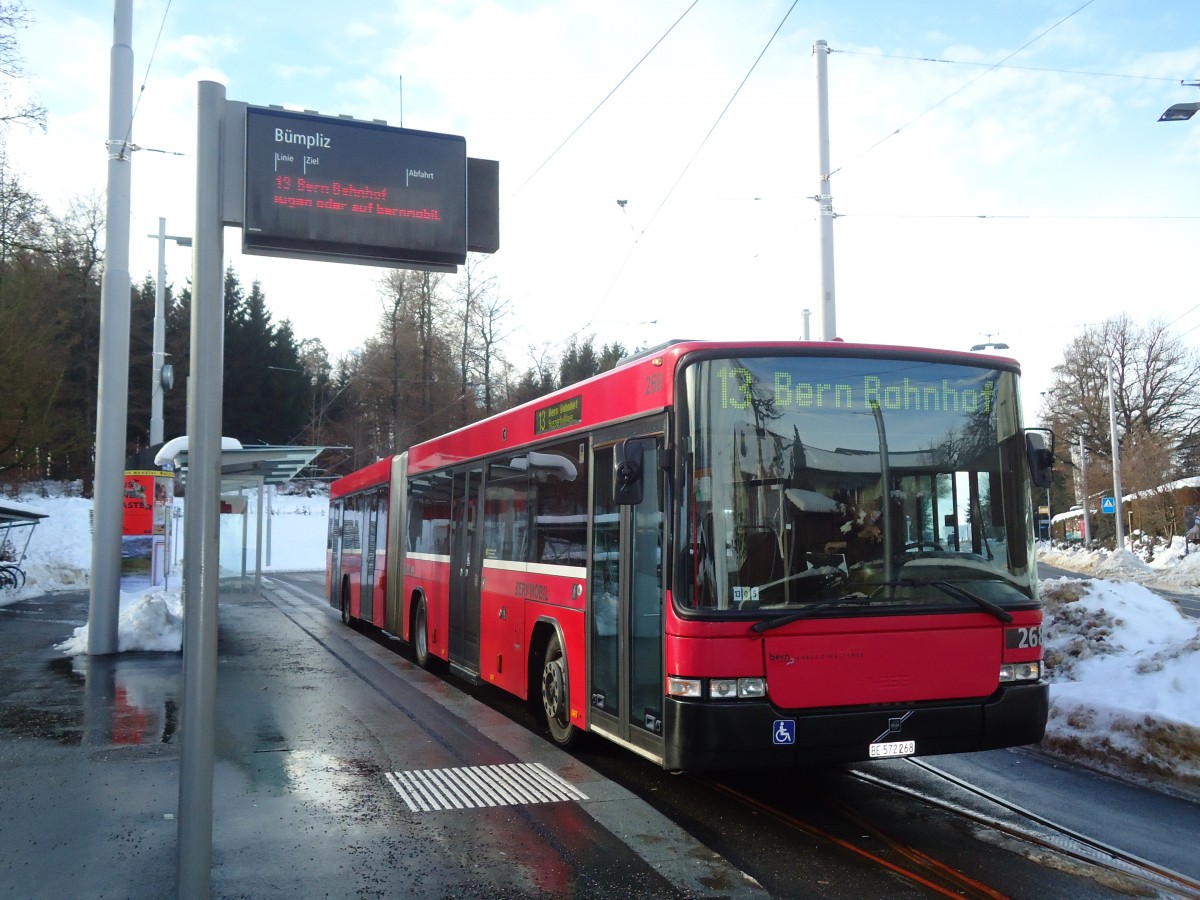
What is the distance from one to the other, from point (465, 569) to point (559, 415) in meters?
3.37

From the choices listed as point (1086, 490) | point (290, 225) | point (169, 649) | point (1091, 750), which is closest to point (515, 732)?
point (1091, 750)

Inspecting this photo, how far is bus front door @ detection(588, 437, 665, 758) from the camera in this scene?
662cm

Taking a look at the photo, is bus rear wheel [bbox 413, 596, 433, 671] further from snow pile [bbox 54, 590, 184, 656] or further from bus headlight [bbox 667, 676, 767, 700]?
bus headlight [bbox 667, 676, 767, 700]

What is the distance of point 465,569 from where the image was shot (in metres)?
11.5

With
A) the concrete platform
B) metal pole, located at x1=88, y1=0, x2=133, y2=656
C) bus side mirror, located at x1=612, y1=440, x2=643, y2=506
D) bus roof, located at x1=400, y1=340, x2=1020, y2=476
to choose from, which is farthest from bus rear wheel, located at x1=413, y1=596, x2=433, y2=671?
bus side mirror, located at x1=612, y1=440, x2=643, y2=506

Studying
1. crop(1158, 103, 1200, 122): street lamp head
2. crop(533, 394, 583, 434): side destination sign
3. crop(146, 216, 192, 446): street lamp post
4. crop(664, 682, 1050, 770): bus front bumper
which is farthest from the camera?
crop(146, 216, 192, 446): street lamp post

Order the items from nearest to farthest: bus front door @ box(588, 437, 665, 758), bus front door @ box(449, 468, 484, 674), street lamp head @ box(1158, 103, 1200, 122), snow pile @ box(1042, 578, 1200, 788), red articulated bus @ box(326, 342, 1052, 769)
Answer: red articulated bus @ box(326, 342, 1052, 769), bus front door @ box(588, 437, 665, 758), snow pile @ box(1042, 578, 1200, 788), bus front door @ box(449, 468, 484, 674), street lamp head @ box(1158, 103, 1200, 122)

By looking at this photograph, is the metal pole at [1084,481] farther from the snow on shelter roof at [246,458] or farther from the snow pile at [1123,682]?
the snow pile at [1123,682]

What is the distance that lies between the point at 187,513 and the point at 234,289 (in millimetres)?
69672

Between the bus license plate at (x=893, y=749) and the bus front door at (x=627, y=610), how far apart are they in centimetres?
124

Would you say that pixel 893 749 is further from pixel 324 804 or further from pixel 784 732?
pixel 324 804

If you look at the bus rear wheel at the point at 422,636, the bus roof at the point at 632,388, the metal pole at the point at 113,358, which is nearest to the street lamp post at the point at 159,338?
the metal pole at the point at 113,358

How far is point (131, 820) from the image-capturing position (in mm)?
6309

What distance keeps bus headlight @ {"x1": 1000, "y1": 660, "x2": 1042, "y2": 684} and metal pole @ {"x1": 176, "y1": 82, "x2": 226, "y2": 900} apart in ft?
14.9
